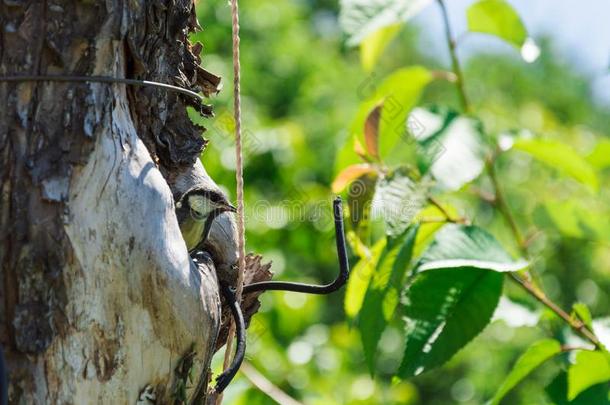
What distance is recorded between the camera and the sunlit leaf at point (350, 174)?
1.67 m

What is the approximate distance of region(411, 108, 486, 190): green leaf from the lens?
5.36ft

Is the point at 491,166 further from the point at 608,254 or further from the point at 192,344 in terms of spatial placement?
the point at 608,254

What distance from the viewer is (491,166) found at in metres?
1.82

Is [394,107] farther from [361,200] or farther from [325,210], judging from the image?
[325,210]

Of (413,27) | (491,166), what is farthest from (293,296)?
(413,27)

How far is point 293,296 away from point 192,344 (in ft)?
6.61

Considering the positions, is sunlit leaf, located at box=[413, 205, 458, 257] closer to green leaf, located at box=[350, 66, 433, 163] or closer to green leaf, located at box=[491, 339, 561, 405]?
green leaf, located at box=[350, 66, 433, 163]

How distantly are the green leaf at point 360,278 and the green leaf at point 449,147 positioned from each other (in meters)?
0.20

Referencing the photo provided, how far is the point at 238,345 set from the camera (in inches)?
47.6

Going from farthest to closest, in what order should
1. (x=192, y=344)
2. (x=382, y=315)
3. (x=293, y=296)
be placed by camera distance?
(x=293, y=296) < (x=382, y=315) < (x=192, y=344)

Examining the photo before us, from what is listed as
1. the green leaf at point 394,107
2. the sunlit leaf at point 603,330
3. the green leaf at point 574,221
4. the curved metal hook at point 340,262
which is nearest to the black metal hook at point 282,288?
the curved metal hook at point 340,262

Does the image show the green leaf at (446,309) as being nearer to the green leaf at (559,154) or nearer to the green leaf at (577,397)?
the green leaf at (577,397)

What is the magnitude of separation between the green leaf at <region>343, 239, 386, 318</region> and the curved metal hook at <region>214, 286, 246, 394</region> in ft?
1.53

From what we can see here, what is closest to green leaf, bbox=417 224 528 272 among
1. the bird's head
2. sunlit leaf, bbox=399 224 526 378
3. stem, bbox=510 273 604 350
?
sunlit leaf, bbox=399 224 526 378
